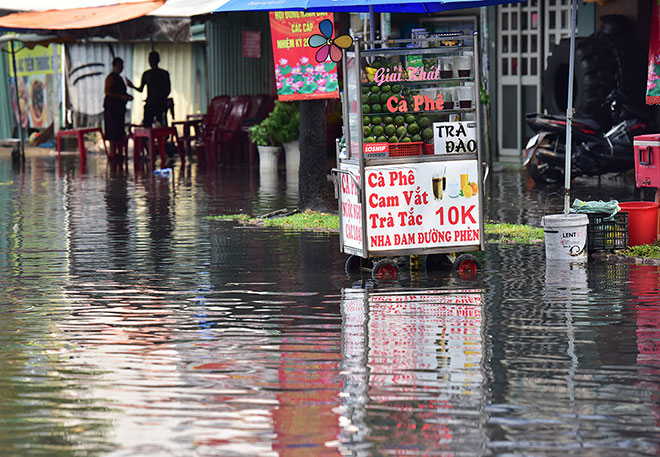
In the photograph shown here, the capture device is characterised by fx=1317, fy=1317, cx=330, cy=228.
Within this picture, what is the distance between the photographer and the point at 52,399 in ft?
21.4

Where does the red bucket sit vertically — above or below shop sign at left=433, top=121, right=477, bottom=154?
below

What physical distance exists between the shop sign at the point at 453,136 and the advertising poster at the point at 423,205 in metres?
0.11

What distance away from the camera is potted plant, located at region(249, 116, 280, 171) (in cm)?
2067

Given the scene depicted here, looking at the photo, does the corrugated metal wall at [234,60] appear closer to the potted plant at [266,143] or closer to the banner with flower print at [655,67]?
the potted plant at [266,143]

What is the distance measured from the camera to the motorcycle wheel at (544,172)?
17938 millimetres

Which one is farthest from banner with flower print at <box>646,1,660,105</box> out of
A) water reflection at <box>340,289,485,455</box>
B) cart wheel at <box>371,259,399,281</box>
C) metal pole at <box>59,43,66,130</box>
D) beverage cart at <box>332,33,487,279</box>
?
metal pole at <box>59,43,66,130</box>

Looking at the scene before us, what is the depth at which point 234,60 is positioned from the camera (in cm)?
2642

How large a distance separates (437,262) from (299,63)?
4473mm

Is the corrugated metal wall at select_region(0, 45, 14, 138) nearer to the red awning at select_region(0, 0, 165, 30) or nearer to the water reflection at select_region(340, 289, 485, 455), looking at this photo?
the red awning at select_region(0, 0, 165, 30)

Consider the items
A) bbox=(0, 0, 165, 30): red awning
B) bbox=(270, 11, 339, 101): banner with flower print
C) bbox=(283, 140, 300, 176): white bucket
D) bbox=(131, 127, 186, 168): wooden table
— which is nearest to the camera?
bbox=(270, 11, 339, 101): banner with flower print

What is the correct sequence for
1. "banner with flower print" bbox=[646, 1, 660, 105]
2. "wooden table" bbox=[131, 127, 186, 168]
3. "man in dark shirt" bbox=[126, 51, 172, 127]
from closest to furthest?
1. "banner with flower print" bbox=[646, 1, 660, 105]
2. "wooden table" bbox=[131, 127, 186, 168]
3. "man in dark shirt" bbox=[126, 51, 172, 127]

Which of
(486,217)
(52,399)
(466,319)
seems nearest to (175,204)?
(486,217)

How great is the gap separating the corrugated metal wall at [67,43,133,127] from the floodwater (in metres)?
15.8

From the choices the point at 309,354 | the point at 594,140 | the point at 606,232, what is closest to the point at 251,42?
the point at 594,140
